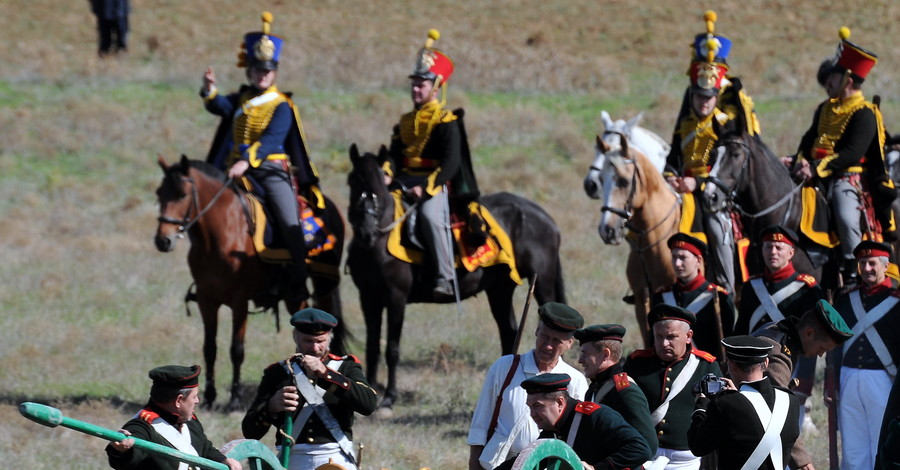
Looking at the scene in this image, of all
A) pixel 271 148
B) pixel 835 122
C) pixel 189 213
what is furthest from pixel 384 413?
pixel 835 122

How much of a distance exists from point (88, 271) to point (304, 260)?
702cm

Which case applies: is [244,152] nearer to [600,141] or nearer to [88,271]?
[600,141]

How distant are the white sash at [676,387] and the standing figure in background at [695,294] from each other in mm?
1725

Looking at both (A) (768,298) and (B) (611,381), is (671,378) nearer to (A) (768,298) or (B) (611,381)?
(B) (611,381)

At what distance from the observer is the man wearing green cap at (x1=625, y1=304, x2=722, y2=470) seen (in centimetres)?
755

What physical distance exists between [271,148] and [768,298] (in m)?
6.01

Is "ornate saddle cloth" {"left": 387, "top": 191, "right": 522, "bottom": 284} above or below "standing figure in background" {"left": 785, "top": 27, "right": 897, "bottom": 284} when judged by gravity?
below

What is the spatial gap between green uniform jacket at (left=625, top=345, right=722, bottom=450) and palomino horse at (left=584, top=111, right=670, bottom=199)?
4.90 metres

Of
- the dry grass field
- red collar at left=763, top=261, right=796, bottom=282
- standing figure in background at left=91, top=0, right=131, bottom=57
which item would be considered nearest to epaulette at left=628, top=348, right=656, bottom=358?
red collar at left=763, top=261, right=796, bottom=282

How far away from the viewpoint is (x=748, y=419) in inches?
262

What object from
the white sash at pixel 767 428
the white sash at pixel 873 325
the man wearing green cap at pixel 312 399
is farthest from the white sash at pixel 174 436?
the white sash at pixel 873 325

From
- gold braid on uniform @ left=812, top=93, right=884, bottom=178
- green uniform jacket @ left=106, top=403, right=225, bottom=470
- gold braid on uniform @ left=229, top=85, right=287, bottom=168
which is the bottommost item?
green uniform jacket @ left=106, top=403, right=225, bottom=470

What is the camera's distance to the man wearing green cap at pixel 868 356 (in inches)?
371

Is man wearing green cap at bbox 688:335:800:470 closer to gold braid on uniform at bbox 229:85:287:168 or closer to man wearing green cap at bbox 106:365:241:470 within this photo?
man wearing green cap at bbox 106:365:241:470
